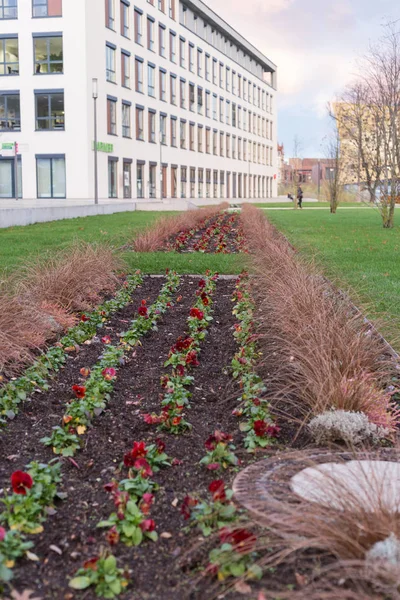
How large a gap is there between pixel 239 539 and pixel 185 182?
59.1 meters

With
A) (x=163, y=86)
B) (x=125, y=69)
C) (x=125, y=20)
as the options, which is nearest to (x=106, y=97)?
(x=125, y=69)

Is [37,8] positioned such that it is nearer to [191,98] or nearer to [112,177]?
[112,177]

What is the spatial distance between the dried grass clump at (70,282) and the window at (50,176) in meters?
36.0

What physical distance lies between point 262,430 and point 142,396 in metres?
1.38

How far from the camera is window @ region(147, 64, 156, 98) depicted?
5309cm

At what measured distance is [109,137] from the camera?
151ft

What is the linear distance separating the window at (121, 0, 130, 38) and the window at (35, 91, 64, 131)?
7.54 meters

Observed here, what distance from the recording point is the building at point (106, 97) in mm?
43688

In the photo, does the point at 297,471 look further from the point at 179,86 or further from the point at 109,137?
the point at 179,86

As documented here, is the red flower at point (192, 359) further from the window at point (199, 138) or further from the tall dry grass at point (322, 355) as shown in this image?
the window at point (199, 138)

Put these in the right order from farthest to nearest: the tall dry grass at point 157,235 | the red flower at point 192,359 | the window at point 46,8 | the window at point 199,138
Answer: the window at point 199,138
the window at point 46,8
the tall dry grass at point 157,235
the red flower at point 192,359

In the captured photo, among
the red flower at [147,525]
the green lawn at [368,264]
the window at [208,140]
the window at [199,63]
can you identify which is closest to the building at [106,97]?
the window at [199,63]

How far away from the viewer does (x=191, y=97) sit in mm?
63219

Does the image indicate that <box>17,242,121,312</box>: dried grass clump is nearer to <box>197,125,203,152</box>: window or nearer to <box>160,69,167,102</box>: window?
<box>160,69,167,102</box>: window
